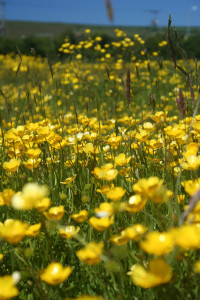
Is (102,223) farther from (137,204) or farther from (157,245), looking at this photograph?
(157,245)

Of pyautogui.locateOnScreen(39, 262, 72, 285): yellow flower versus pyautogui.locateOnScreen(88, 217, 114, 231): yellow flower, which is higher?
pyautogui.locateOnScreen(88, 217, 114, 231): yellow flower

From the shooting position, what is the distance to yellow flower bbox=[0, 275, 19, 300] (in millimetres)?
623

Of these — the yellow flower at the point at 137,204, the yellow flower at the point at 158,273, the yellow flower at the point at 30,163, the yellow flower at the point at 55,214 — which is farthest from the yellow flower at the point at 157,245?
the yellow flower at the point at 30,163

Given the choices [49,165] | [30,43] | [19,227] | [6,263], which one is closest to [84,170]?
[49,165]

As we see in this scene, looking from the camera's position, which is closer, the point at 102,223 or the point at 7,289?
the point at 7,289

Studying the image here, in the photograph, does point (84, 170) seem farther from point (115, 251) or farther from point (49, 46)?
point (49, 46)

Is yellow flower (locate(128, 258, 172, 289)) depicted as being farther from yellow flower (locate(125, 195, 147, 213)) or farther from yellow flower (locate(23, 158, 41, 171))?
yellow flower (locate(23, 158, 41, 171))

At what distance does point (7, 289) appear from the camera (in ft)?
→ 2.07

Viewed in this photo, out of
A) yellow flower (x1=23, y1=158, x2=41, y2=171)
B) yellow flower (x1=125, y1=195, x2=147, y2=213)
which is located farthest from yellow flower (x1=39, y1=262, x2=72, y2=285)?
yellow flower (x1=23, y1=158, x2=41, y2=171)

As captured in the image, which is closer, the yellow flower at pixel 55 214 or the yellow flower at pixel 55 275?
the yellow flower at pixel 55 275

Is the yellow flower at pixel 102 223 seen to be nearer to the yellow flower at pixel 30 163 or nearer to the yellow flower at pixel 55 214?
the yellow flower at pixel 55 214

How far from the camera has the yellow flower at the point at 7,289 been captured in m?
0.62

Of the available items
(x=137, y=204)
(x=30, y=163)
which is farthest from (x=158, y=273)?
(x=30, y=163)

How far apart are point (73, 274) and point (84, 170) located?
0.69 metres
